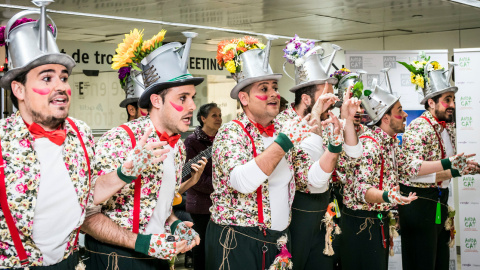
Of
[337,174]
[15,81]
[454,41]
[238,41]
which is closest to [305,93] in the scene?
[238,41]

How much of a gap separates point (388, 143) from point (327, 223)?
3.25 ft

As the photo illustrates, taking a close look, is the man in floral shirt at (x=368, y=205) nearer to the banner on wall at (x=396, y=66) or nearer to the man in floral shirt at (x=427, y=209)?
the man in floral shirt at (x=427, y=209)

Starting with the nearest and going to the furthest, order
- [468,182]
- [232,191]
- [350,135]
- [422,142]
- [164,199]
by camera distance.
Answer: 1. [164,199]
2. [232,191]
3. [350,135]
4. [422,142]
5. [468,182]

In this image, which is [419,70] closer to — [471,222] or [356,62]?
[356,62]

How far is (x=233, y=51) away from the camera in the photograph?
141 inches

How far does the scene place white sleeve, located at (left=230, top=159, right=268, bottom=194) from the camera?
9.96 ft

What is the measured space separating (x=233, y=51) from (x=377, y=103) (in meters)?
1.86

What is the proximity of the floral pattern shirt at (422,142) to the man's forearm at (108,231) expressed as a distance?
3386 mm

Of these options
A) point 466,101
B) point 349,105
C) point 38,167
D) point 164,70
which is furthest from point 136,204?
point 466,101

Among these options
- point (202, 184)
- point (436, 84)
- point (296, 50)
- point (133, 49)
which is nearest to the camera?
point (133, 49)

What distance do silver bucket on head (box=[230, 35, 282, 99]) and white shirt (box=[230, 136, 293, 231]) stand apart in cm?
36

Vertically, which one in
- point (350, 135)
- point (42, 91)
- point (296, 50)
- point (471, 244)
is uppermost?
point (296, 50)

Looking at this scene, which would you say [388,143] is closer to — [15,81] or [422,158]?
[422,158]

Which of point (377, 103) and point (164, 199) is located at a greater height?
point (377, 103)
